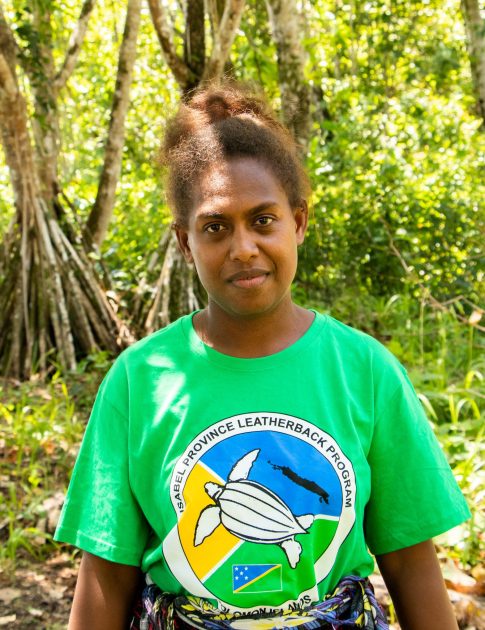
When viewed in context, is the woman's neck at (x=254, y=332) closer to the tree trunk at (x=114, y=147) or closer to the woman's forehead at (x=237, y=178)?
the woman's forehead at (x=237, y=178)

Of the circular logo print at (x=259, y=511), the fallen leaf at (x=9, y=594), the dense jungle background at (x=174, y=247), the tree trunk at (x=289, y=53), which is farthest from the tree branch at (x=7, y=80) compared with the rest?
the circular logo print at (x=259, y=511)

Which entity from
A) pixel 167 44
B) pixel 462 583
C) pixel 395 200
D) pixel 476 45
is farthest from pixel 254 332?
pixel 476 45

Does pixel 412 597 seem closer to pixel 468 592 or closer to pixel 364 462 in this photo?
pixel 364 462

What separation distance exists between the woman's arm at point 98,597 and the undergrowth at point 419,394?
1.58 meters

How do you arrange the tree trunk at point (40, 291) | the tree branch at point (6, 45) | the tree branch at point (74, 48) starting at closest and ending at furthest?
the tree branch at point (6, 45), the tree trunk at point (40, 291), the tree branch at point (74, 48)

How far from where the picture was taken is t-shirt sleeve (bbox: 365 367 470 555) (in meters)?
1.46

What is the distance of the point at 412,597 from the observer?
149 cm

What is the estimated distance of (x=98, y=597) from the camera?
1.50 metres

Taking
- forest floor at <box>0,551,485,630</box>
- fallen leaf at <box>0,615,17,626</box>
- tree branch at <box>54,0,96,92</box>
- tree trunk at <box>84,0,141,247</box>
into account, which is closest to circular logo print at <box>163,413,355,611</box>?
forest floor at <box>0,551,485,630</box>

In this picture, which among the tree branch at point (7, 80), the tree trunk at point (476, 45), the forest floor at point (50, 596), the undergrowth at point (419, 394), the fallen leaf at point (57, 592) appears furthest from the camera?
the tree trunk at point (476, 45)

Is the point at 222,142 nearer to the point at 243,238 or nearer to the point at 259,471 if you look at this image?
the point at 243,238

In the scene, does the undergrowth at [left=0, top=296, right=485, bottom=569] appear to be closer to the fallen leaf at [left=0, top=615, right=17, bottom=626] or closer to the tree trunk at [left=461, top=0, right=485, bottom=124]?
the fallen leaf at [left=0, top=615, right=17, bottom=626]

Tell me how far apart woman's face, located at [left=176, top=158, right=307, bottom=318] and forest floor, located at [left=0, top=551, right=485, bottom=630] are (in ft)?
5.13

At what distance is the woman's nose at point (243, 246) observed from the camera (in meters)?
1.45
